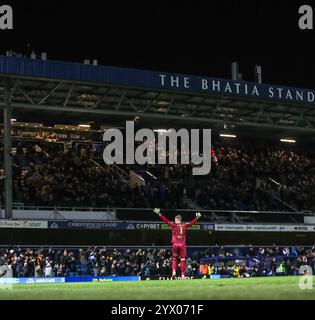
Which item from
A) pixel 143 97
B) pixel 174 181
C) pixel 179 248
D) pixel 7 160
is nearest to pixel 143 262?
pixel 7 160

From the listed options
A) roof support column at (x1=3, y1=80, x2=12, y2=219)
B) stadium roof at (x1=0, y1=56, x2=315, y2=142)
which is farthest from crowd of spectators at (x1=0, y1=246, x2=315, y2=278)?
stadium roof at (x1=0, y1=56, x2=315, y2=142)

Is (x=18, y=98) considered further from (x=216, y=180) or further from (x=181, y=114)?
(x=216, y=180)

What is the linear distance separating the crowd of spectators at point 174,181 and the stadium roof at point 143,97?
9.42ft

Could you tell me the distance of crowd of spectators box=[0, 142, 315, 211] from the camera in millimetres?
37500

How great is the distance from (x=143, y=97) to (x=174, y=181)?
748cm

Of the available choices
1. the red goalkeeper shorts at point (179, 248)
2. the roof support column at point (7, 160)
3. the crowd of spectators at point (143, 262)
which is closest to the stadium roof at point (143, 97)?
the roof support column at point (7, 160)

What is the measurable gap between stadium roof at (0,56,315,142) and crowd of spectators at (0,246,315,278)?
723 centimetres

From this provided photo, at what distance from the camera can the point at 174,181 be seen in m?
42.9

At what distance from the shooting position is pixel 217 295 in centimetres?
1142

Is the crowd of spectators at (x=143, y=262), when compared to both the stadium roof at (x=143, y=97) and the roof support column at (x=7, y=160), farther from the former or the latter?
the stadium roof at (x=143, y=97)

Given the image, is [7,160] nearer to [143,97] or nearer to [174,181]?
[143,97]

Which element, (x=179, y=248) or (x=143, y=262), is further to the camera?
(x=143, y=262)

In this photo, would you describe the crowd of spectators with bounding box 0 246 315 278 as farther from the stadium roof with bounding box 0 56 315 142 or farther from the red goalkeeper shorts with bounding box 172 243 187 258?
the red goalkeeper shorts with bounding box 172 243 187 258

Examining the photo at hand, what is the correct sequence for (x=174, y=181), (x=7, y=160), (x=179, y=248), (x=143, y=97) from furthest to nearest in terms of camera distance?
(x=174, y=181) → (x=143, y=97) → (x=7, y=160) → (x=179, y=248)
